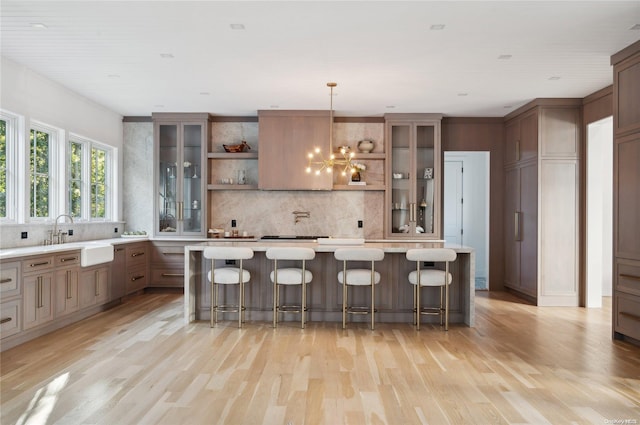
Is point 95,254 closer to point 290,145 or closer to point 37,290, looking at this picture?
point 37,290

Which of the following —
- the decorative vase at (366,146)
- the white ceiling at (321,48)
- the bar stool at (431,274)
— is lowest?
the bar stool at (431,274)

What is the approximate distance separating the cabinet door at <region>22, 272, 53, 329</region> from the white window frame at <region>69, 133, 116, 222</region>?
1705mm

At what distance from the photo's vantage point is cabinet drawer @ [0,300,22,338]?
4.14 metres

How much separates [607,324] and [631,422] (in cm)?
301

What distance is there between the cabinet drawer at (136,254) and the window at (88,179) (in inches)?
30.7

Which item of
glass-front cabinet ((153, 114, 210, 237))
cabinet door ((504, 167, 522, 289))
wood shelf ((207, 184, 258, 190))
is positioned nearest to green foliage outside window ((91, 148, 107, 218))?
glass-front cabinet ((153, 114, 210, 237))

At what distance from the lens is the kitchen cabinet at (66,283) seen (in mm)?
4949

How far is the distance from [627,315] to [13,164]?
21.5 ft

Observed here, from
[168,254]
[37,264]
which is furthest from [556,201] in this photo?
[37,264]

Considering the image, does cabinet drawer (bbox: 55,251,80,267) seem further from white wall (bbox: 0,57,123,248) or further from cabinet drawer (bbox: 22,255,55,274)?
white wall (bbox: 0,57,123,248)

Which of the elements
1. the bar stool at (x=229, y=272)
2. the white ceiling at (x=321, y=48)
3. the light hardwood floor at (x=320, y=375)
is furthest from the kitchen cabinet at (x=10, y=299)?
the white ceiling at (x=321, y=48)

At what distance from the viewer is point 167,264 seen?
7.34 m

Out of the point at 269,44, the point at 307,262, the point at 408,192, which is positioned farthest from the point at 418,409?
the point at 408,192

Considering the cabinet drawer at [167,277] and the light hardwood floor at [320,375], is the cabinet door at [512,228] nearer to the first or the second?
the light hardwood floor at [320,375]
